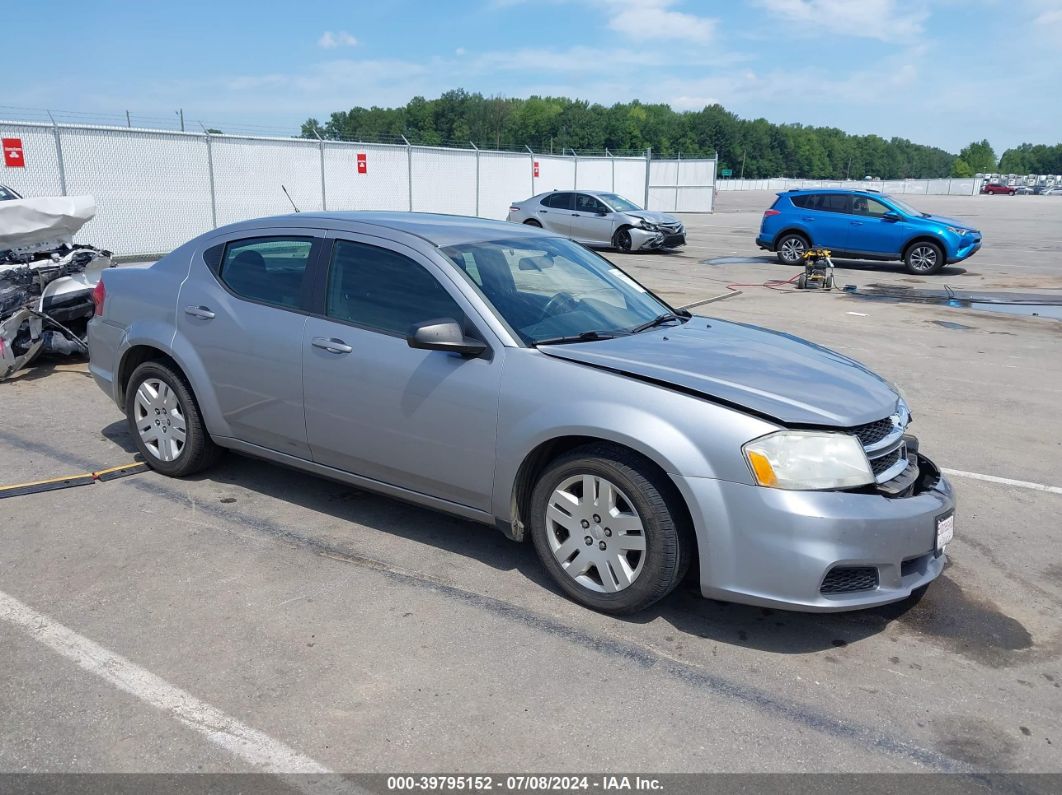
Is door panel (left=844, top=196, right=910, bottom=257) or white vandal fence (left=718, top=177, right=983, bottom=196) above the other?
door panel (left=844, top=196, right=910, bottom=257)

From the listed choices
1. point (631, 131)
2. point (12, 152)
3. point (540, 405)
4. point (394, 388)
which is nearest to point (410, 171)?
point (12, 152)

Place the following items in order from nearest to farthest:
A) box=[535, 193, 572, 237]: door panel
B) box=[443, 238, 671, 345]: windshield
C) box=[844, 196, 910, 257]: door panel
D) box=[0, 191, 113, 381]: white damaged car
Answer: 1. box=[443, 238, 671, 345]: windshield
2. box=[0, 191, 113, 381]: white damaged car
3. box=[844, 196, 910, 257]: door panel
4. box=[535, 193, 572, 237]: door panel

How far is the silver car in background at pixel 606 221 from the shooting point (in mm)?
21312

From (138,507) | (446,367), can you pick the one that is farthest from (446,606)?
(138,507)

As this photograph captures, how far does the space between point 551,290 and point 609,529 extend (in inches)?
56.0

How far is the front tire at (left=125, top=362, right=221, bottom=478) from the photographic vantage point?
5168 mm

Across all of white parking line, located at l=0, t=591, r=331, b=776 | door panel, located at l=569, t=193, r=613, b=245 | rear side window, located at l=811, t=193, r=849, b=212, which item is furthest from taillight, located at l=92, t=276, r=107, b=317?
door panel, located at l=569, t=193, r=613, b=245

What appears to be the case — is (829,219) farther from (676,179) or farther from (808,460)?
(676,179)

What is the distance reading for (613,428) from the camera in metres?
3.58

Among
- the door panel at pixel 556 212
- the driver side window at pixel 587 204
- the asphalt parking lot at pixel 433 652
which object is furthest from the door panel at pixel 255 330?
the door panel at pixel 556 212

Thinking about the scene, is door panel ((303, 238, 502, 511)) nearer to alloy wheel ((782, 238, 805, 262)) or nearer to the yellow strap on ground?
the yellow strap on ground

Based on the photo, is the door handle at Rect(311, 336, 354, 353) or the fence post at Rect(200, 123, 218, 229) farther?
the fence post at Rect(200, 123, 218, 229)

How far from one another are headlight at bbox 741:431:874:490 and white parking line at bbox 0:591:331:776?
1.90 m

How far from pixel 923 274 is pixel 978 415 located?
12033 mm
